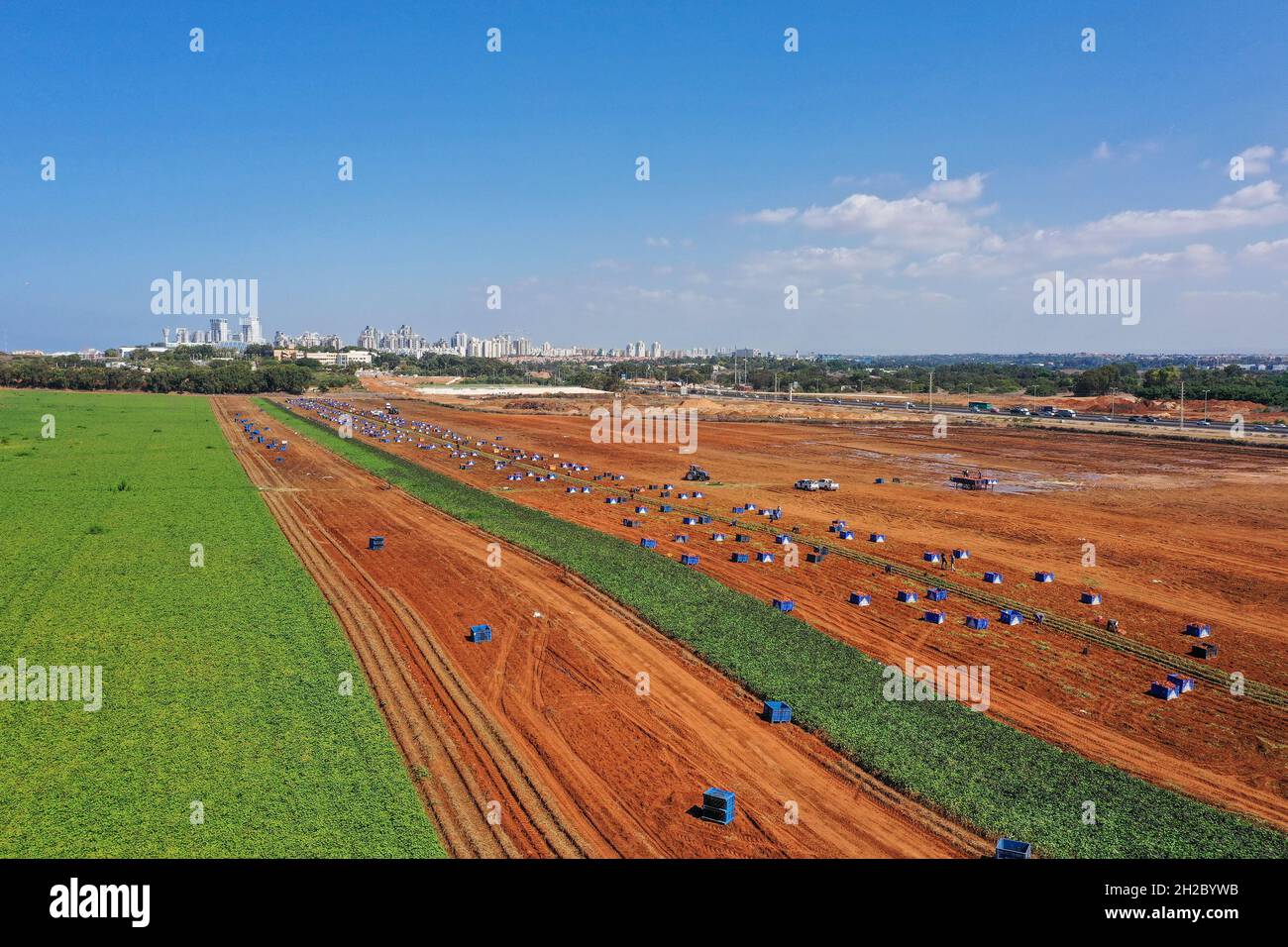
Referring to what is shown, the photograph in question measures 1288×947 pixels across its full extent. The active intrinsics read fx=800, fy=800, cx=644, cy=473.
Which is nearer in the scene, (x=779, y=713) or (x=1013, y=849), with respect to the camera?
(x=1013, y=849)

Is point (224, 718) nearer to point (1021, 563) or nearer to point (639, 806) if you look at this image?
A: point (639, 806)

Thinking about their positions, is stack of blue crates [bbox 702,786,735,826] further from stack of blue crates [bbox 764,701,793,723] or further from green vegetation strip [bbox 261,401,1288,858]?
stack of blue crates [bbox 764,701,793,723]

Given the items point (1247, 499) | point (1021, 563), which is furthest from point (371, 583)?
point (1247, 499)

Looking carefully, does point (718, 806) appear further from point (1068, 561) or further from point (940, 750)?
point (1068, 561)

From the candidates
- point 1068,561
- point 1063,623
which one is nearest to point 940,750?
point 1063,623

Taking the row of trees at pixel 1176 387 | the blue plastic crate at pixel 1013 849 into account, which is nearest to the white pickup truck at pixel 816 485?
the blue plastic crate at pixel 1013 849

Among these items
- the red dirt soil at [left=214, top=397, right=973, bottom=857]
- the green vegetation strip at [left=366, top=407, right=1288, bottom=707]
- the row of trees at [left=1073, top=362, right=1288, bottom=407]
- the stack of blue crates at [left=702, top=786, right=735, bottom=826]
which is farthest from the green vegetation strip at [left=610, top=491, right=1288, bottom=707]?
the row of trees at [left=1073, top=362, right=1288, bottom=407]
